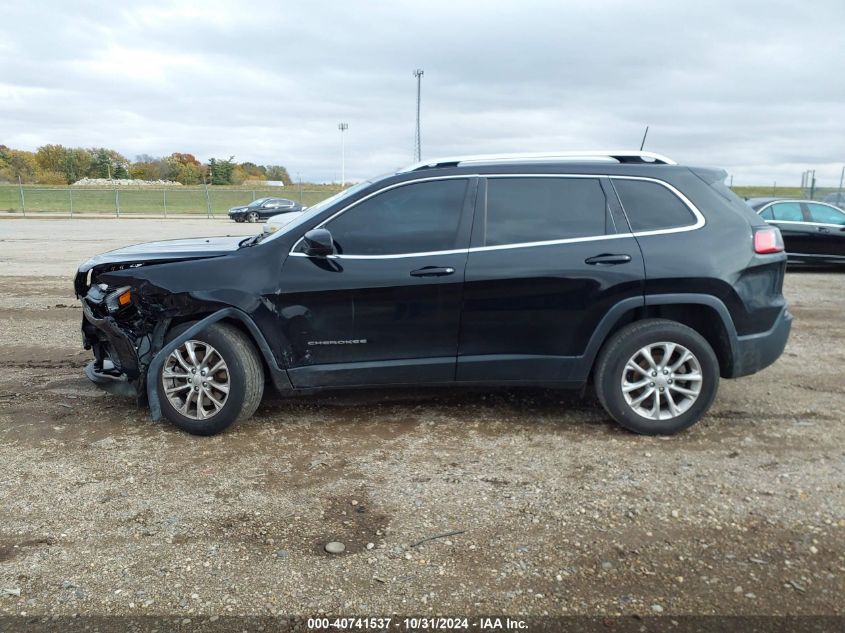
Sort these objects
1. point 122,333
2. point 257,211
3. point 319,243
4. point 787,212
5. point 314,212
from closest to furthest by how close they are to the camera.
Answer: point 319,243, point 122,333, point 314,212, point 787,212, point 257,211

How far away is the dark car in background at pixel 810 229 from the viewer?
1274 centimetres

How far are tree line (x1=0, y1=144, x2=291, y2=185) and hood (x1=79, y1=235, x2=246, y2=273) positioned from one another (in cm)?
8021

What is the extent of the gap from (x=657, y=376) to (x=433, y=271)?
159cm

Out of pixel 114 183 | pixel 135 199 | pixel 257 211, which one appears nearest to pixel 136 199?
pixel 135 199

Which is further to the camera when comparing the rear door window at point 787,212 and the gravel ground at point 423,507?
the rear door window at point 787,212

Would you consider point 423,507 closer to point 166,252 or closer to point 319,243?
point 319,243

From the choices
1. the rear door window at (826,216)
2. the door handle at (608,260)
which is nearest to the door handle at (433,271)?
the door handle at (608,260)

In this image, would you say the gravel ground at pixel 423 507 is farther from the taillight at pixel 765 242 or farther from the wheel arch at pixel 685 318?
the taillight at pixel 765 242

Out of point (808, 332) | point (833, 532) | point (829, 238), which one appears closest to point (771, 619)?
point (833, 532)

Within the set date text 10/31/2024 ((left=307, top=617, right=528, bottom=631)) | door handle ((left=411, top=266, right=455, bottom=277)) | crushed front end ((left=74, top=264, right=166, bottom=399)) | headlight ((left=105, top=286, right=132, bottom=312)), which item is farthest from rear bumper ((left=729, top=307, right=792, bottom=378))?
headlight ((left=105, top=286, right=132, bottom=312))

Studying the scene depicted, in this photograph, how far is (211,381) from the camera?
4.38 m

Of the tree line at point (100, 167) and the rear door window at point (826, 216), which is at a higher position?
the tree line at point (100, 167)

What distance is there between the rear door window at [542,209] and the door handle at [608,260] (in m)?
0.17

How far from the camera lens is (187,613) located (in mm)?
2643
